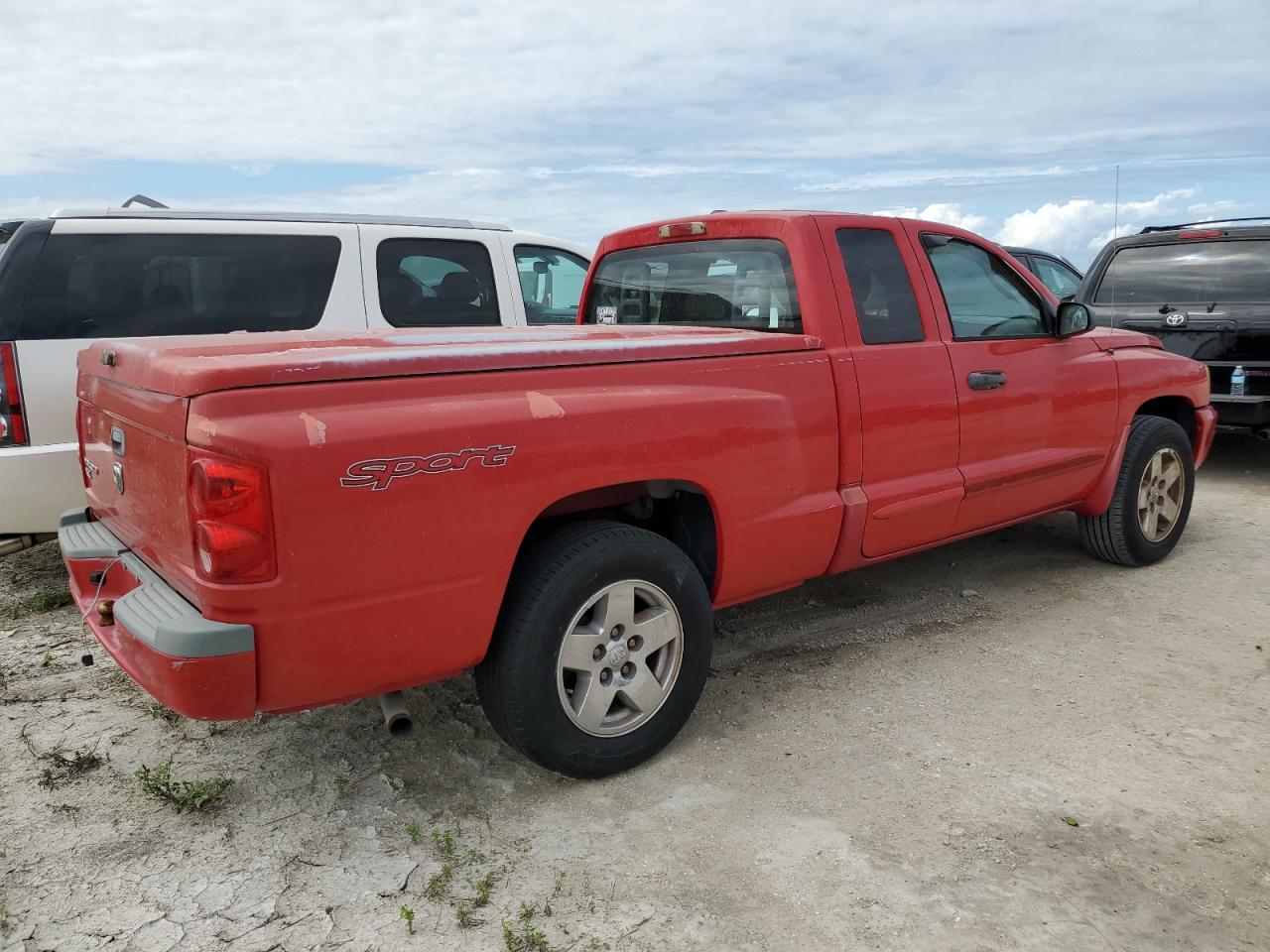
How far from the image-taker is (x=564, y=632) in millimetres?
2961

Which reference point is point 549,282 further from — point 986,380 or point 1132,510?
point 1132,510

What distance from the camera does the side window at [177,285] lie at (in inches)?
189

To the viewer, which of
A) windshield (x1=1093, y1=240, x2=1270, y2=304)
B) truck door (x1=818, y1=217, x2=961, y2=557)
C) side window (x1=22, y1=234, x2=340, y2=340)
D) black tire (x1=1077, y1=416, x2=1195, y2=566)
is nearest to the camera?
truck door (x1=818, y1=217, x2=961, y2=557)

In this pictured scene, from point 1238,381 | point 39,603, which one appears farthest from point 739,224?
point 1238,381

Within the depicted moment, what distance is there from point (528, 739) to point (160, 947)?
106cm

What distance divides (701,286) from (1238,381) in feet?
16.2

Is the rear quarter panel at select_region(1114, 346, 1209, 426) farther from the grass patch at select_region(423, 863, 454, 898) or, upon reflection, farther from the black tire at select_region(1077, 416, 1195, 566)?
the grass patch at select_region(423, 863, 454, 898)

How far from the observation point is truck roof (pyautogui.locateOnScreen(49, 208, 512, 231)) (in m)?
5.09

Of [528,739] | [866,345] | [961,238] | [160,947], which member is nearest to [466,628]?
[528,739]

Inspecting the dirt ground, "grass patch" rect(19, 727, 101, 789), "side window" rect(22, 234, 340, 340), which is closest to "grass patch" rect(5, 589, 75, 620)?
the dirt ground

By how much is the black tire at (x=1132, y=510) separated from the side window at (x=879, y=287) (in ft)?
6.00

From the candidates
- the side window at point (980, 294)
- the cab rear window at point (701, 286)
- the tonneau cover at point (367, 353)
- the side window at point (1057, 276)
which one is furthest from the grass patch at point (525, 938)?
the side window at point (1057, 276)

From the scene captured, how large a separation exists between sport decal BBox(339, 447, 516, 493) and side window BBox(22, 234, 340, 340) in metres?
3.09

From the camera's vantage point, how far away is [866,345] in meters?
3.83
